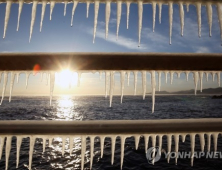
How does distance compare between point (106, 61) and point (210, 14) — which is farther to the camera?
point (210, 14)

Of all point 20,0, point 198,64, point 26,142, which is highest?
point 20,0

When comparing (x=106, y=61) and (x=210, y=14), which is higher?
(x=210, y=14)

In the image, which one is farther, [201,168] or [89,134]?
[201,168]

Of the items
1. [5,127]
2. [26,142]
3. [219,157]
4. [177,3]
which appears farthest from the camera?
[26,142]

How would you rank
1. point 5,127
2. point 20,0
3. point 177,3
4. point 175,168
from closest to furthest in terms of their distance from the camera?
point 5,127, point 20,0, point 177,3, point 175,168

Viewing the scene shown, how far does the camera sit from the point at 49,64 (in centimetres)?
142

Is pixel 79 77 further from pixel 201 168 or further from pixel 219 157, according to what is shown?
pixel 219 157

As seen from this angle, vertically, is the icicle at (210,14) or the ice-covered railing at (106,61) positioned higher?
the icicle at (210,14)

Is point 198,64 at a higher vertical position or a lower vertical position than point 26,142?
higher

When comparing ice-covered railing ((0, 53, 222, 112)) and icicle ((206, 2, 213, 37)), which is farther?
icicle ((206, 2, 213, 37))

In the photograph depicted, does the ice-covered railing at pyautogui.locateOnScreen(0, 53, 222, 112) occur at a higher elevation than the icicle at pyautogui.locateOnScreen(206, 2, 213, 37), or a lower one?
lower

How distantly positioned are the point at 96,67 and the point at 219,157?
798 inches

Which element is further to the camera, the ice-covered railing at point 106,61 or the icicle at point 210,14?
the icicle at point 210,14

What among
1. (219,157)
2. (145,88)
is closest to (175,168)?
(219,157)
